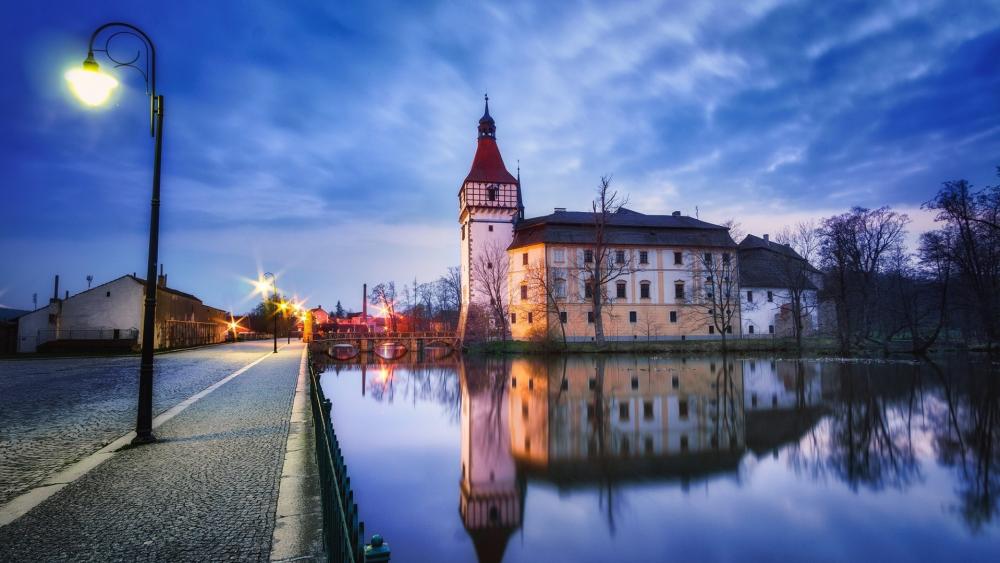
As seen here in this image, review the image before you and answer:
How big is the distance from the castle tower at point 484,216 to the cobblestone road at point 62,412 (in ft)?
115

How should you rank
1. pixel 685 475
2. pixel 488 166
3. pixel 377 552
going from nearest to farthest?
1. pixel 377 552
2. pixel 685 475
3. pixel 488 166

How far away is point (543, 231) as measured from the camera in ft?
168

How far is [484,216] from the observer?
54906 millimetres

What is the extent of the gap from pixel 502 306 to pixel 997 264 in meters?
37.0

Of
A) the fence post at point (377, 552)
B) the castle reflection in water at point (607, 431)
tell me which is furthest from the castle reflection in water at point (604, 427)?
the fence post at point (377, 552)

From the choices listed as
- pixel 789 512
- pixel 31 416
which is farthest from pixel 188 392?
pixel 789 512

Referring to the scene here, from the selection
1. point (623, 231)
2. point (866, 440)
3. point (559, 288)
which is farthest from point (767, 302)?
point (866, 440)

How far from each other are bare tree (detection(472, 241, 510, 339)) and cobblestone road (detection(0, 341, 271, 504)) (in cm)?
3300

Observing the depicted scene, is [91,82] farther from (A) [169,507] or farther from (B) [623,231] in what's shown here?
(B) [623,231]

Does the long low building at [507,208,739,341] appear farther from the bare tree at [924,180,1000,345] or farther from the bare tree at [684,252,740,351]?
the bare tree at [924,180,1000,345]

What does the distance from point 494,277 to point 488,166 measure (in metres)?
12.1

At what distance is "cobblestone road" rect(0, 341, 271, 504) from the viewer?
6.68 metres

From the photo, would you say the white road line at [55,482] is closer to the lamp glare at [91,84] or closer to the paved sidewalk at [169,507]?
the paved sidewalk at [169,507]

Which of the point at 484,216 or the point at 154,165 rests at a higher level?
the point at 484,216
